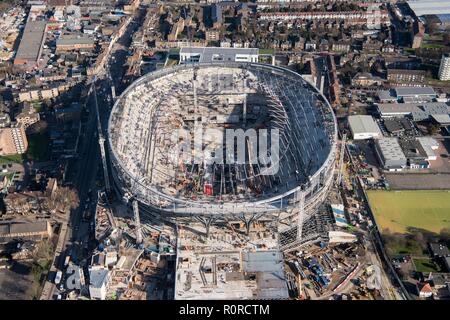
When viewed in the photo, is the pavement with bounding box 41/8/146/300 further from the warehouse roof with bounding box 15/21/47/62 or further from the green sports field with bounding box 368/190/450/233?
the green sports field with bounding box 368/190/450/233

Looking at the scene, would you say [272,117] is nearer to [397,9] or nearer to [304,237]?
[304,237]

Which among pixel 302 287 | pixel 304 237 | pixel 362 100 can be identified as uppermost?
pixel 362 100

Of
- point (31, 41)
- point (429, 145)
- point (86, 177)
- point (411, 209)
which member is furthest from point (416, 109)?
point (31, 41)

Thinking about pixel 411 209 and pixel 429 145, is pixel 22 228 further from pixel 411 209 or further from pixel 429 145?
pixel 429 145

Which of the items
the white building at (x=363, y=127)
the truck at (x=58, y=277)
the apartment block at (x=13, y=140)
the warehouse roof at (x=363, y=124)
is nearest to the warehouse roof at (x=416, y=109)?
the warehouse roof at (x=363, y=124)

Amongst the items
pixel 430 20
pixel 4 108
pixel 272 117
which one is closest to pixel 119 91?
pixel 4 108
